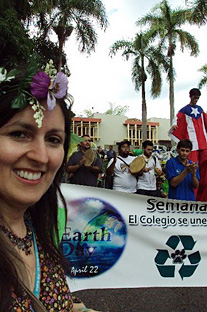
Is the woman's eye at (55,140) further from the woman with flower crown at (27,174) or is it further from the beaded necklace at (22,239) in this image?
the beaded necklace at (22,239)

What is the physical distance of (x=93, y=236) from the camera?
126 inches

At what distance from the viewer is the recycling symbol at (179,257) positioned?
334cm

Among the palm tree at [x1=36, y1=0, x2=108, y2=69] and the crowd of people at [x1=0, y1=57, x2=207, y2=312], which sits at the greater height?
the palm tree at [x1=36, y1=0, x2=108, y2=69]

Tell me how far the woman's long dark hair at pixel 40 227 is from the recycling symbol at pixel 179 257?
7.23ft

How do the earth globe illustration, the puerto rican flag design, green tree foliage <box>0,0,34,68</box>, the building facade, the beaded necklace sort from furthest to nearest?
1. the building facade
2. green tree foliage <box>0,0,34,68</box>
3. the puerto rican flag design
4. the earth globe illustration
5. the beaded necklace

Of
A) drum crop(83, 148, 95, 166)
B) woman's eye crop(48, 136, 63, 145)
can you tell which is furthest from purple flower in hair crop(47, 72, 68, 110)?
drum crop(83, 148, 95, 166)

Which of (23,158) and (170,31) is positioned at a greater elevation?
(170,31)

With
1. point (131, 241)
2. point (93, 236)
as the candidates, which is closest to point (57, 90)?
point (93, 236)

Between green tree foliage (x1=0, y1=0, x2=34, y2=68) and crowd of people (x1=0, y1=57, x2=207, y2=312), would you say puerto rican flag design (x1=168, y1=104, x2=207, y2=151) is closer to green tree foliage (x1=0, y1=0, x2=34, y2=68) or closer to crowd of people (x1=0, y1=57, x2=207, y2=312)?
crowd of people (x1=0, y1=57, x2=207, y2=312)

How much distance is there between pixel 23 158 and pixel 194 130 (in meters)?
4.84

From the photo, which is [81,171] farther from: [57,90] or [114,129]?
[114,129]

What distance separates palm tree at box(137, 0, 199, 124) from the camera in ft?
74.9

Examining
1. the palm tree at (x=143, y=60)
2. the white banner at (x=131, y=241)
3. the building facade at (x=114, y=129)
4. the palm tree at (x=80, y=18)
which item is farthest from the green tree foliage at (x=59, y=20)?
the building facade at (x=114, y=129)

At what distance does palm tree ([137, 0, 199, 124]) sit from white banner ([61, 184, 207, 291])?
65.5 ft
